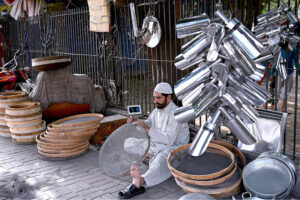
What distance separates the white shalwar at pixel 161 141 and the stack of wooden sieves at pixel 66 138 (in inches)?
32.2

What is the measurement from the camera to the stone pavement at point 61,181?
3.54 meters

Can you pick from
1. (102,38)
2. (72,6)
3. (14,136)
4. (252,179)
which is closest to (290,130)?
A: (252,179)

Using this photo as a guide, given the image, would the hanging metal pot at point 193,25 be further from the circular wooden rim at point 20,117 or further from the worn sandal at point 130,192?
the circular wooden rim at point 20,117

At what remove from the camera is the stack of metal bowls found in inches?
107

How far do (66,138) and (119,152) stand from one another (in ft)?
3.18

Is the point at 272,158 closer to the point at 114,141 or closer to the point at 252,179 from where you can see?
the point at 252,179

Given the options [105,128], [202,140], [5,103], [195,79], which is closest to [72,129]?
[105,128]

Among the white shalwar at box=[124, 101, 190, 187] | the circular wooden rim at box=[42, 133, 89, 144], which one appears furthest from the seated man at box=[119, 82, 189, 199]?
the circular wooden rim at box=[42, 133, 89, 144]

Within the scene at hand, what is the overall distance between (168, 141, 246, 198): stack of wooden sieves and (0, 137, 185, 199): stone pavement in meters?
0.38

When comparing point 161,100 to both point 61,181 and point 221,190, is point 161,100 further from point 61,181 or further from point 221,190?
point 61,181

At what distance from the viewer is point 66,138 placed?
4508 mm

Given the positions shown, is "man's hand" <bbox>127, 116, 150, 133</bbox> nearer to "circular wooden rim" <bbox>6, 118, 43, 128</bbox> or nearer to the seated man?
the seated man

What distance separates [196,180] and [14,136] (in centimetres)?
352

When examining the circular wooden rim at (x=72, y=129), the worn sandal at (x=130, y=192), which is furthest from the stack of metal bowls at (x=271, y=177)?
the circular wooden rim at (x=72, y=129)
